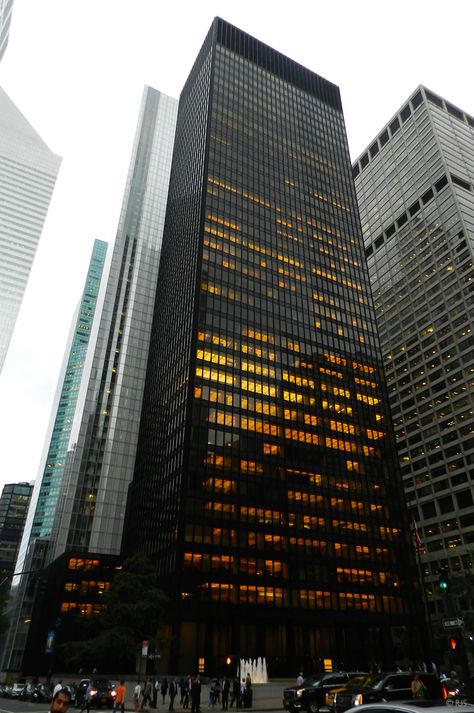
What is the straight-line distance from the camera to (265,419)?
274 ft

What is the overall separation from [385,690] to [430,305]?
111842 millimetres

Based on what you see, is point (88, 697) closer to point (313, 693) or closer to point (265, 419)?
point (313, 693)

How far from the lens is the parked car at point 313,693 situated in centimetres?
2847

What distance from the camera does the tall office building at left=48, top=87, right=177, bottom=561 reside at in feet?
328

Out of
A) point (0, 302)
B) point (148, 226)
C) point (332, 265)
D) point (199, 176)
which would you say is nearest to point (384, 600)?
point (332, 265)

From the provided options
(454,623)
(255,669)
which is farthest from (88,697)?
(255,669)

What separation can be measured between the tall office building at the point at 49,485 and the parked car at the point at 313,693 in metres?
77.3

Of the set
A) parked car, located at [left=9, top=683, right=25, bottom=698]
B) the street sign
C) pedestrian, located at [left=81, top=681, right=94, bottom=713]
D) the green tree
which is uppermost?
the green tree

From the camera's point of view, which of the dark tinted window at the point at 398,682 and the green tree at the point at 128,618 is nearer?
the dark tinted window at the point at 398,682

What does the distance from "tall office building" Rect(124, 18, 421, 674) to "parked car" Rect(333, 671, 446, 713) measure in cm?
4512

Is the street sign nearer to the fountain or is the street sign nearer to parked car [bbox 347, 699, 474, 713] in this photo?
parked car [bbox 347, 699, 474, 713]

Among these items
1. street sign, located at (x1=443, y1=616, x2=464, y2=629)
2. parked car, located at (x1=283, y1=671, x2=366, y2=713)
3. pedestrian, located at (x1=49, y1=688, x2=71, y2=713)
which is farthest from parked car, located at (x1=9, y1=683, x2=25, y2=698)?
pedestrian, located at (x1=49, y1=688, x2=71, y2=713)

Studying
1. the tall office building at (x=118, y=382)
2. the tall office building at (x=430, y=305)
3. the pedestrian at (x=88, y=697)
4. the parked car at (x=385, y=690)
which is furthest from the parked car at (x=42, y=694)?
the tall office building at (x=430, y=305)

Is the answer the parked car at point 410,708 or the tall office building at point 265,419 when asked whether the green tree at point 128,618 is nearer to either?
the tall office building at point 265,419
